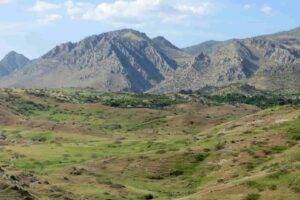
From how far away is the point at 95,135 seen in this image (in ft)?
622

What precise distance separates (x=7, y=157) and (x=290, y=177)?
77.0m

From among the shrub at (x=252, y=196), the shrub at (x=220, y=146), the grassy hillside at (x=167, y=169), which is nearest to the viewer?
the shrub at (x=252, y=196)

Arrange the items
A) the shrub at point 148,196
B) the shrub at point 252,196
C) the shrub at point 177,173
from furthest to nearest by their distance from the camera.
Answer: the shrub at point 177,173
the shrub at point 148,196
the shrub at point 252,196

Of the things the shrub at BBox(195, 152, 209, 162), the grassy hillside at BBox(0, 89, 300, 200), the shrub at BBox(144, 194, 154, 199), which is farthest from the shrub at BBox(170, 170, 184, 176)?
the shrub at BBox(144, 194, 154, 199)

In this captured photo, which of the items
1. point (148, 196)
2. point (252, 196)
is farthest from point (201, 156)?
point (252, 196)

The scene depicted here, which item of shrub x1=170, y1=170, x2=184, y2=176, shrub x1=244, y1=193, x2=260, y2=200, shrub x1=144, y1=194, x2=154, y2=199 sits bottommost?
shrub x1=170, y1=170, x2=184, y2=176

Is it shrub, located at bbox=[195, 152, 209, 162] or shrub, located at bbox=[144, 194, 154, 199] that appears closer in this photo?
shrub, located at bbox=[144, 194, 154, 199]

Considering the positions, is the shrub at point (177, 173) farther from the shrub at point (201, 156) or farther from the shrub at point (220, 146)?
the shrub at point (220, 146)

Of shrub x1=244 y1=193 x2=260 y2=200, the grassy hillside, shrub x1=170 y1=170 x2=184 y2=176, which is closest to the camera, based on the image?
shrub x1=244 y1=193 x2=260 y2=200

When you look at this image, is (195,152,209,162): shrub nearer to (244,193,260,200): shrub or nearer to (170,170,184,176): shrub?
(170,170,184,176): shrub

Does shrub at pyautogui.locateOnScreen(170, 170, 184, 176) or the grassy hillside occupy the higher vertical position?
the grassy hillside

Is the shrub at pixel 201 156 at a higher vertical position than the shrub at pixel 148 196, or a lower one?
lower

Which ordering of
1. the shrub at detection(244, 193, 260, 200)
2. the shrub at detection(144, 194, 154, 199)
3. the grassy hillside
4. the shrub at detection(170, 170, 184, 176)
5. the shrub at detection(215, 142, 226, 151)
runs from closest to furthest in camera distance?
the shrub at detection(244, 193, 260, 200) → the grassy hillside → the shrub at detection(144, 194, 154, 199) → the shrub at detection(170, 170, 184, 176) → the shrub at detection(215, 142, 226, 151)

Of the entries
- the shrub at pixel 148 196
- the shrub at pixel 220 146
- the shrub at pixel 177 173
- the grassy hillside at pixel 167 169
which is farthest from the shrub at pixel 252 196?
the shrub at pixel 220 146
